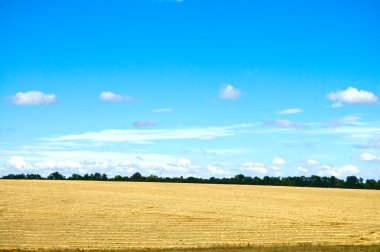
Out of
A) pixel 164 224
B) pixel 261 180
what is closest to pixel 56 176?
pixel 261 180

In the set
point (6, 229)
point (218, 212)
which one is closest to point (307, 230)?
point (218, 212)

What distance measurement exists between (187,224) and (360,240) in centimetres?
1256

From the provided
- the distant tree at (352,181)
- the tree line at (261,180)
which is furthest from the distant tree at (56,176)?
the distant tree at (352,181)

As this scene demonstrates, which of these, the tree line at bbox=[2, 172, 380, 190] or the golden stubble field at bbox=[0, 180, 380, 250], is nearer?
the golden stubble field at bbox=[0, 180, 380, 250]

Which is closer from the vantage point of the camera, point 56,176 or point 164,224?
point 164,224

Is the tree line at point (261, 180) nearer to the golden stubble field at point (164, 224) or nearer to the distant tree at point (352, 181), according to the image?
the distant tree at point (352, 181)

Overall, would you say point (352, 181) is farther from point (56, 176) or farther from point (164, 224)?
point (164, 224)

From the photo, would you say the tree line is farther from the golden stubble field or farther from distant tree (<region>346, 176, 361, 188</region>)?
the golden stubble field

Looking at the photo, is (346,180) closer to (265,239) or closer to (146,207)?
(146,207)

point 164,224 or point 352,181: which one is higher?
point 352,181

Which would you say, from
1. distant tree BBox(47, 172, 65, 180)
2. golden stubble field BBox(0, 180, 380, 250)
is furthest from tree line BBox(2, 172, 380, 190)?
golden stubble field BBox(0, 180, 380, 250)

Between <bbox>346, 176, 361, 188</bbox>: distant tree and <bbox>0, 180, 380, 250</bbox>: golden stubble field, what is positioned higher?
<bbox>346, 176, 361, 188</bbox>: distant tree

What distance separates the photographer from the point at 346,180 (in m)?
138

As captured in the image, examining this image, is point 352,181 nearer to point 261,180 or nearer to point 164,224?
→ point 261,180
